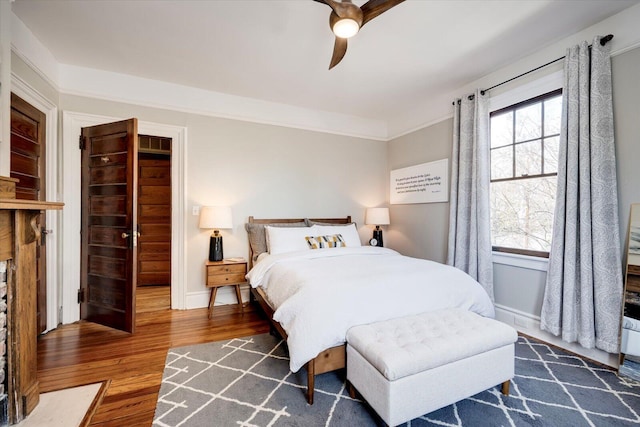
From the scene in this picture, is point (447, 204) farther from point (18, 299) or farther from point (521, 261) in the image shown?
point (18, 299)

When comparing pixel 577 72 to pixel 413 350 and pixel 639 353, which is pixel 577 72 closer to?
pixel 639 353

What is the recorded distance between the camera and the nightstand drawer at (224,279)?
318cm

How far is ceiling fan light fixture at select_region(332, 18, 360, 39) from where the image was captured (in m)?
1.76

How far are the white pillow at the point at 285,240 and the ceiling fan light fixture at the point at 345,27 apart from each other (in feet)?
6.89

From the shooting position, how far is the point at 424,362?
1471 millimetres

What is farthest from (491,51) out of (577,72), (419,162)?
(419,162)

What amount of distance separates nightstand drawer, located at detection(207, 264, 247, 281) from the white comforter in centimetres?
66

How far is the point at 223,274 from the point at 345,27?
8.82ft

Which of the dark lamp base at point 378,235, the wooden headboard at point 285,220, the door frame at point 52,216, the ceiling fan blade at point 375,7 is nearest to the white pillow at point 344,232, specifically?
the wooden headboard at point 285,220

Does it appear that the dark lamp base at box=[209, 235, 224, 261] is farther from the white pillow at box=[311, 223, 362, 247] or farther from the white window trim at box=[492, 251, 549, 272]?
the white window trim at box=[492, 251, 549, 272]

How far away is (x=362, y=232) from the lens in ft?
14.7

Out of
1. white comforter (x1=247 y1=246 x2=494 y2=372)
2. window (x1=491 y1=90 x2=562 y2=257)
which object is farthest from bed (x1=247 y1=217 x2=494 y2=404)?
window (x1=491 y1=90 x2=562 y2=257)

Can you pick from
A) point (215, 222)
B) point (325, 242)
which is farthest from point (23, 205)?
point (325, 242)

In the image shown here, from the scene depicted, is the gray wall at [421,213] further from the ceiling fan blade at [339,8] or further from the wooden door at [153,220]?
the wooden door at [153,220]
